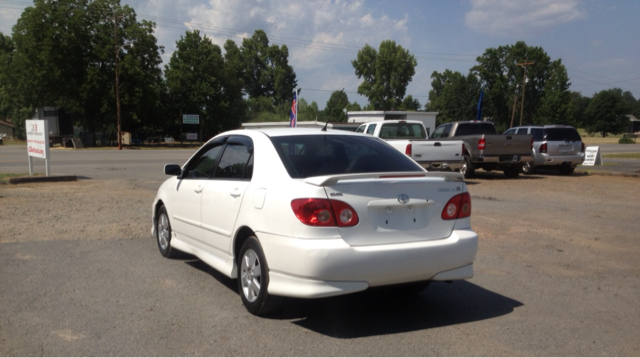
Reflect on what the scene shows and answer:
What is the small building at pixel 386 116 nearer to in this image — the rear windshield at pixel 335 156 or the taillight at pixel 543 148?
the taillight at pixel 543 148

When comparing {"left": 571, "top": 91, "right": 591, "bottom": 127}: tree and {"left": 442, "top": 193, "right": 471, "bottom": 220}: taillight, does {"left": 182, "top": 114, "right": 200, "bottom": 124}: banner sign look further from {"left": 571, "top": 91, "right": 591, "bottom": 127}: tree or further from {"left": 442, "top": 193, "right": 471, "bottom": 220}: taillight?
{"left": 571, "top": 91, "right": 591, "bottom": 127}: tree

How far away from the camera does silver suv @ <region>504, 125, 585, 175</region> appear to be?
20.5m

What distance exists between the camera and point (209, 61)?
68.2m

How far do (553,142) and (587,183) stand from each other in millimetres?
3279

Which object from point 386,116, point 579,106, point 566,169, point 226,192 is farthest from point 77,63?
point 579,106

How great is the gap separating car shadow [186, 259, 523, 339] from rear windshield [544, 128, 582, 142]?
16.5m

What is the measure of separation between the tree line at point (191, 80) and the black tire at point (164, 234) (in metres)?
33.6

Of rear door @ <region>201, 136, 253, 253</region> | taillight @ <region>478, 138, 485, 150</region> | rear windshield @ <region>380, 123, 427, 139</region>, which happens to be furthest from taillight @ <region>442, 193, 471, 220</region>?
taillight @ <region>478, 138, 485, 150</region>

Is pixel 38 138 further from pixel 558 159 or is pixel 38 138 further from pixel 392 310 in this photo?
pixel 558 159

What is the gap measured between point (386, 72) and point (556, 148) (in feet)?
243

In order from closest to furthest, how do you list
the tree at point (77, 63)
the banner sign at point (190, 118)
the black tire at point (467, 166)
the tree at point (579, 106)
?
the black tire at point (467, 166)
the tree at point (77, 63)
the banner sign at point (190, 118)
the tree at point (579, 106)

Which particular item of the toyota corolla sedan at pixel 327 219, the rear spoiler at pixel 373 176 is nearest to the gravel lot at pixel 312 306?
the toyota corolla sedan at pixel 327 219

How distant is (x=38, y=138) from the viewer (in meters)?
16.7

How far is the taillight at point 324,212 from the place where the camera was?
4348 millimetres
